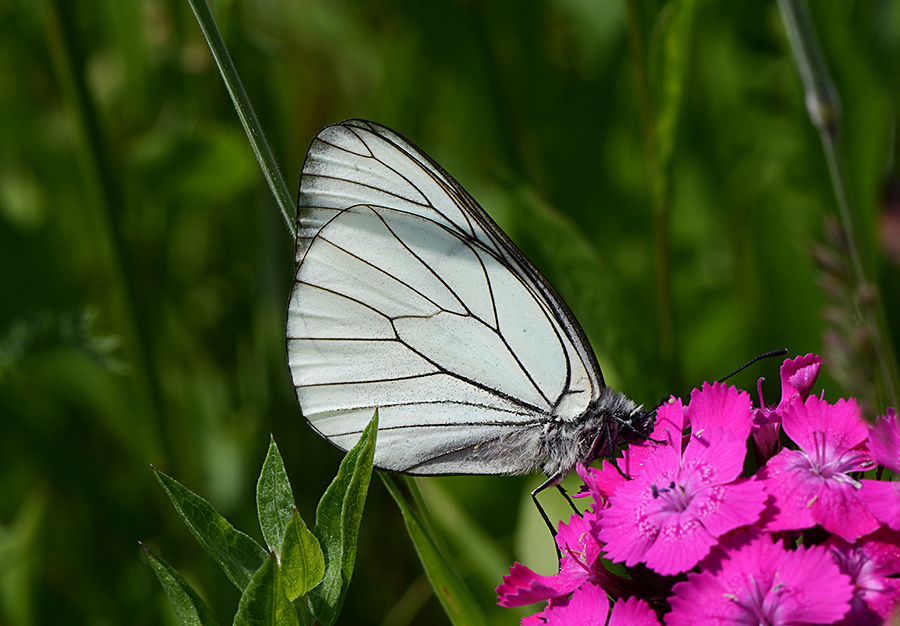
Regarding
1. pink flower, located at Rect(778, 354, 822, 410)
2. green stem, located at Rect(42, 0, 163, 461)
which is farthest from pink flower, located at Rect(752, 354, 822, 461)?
green stem, located at Rect(42, 0, 163, 461)

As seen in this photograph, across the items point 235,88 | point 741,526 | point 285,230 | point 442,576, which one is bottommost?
point 442,576

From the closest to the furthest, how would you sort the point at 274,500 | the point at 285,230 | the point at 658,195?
the point at 274,500 → the point at 658,195 → the point at 285,230

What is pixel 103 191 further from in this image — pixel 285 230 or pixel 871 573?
pixel 871 573

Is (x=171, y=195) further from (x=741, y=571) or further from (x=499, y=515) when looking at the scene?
(x=741, y=571)

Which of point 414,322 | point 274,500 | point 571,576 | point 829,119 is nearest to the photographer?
point 274,500

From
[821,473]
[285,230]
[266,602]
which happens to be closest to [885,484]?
[821,473]

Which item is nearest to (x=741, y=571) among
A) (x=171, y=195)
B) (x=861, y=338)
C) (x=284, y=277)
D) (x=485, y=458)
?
(x=861, y=338)

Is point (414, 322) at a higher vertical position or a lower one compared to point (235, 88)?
lower

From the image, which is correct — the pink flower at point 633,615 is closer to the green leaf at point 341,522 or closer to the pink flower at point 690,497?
the pink flower at point 690,497

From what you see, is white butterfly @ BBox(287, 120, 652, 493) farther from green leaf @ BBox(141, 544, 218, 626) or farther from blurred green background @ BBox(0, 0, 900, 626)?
green leaf @ BBox(141, 544, 218, 626)
